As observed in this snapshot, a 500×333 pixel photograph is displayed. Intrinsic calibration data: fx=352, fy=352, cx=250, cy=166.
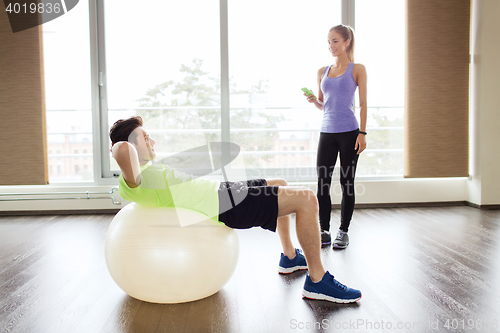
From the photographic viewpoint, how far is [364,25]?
12.6ft

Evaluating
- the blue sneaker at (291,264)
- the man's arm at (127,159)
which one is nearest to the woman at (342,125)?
the blue sneaker at (291,264)

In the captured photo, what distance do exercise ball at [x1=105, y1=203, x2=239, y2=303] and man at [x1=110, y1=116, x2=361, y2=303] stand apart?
0.06 meters

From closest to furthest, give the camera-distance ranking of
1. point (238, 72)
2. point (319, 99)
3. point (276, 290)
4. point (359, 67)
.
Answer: point (276, 290)
point (359, 67)
point (319, 99)
point (238, 72)

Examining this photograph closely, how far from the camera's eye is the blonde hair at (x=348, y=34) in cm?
227

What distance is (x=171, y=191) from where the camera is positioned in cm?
149

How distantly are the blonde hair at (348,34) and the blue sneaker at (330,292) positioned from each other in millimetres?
1513

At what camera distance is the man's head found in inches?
59.4

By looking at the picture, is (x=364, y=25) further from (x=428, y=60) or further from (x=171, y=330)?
(x=171, y=330)

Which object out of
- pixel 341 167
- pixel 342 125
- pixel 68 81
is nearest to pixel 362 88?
pixel 342 125

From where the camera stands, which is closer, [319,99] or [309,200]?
[309,200]

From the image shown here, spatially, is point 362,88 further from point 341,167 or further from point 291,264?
point 291,264

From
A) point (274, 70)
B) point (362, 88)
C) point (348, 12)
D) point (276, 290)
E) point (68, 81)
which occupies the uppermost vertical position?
point (348, 12)

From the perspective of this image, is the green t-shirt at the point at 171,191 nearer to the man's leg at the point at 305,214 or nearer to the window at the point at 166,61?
the man's leg at the point at 305,214

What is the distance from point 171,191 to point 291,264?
81 centimetres
